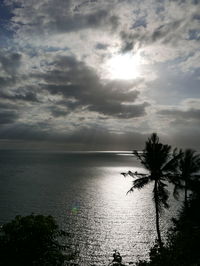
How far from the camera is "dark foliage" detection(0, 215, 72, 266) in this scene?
11906mm

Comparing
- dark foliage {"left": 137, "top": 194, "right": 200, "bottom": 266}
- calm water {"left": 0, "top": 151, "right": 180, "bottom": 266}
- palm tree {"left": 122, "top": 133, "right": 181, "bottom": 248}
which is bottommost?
calm water {"left": 0, "top": 151, "right": 180, "bottom": 266}

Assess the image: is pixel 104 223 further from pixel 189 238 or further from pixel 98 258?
pixel 189 238

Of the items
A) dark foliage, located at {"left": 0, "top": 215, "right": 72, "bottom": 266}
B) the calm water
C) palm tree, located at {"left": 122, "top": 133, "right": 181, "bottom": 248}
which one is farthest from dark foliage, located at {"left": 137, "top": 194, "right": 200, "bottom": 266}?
the calm water

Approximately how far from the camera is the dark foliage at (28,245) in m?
11.9

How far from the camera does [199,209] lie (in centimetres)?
2995

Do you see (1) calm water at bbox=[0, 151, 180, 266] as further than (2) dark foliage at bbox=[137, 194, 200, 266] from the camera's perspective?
Yes

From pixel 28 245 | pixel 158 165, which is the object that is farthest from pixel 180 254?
pixel 158 165

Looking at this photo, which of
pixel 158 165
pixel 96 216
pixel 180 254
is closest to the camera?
pixel 180 254

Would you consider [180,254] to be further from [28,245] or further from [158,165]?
[158,165]

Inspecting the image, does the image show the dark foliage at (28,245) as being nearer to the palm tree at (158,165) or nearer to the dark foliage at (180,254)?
the dark foliage at (180,254)

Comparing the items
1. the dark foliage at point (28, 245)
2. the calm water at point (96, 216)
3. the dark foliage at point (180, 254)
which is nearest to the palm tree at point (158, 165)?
the dark foliage at point (180, 254)

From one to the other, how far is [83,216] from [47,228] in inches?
1966

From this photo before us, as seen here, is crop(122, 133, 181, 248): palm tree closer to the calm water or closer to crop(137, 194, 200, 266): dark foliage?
crop(137, 194, 200, 266): dark foliage

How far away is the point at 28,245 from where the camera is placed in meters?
12.1
